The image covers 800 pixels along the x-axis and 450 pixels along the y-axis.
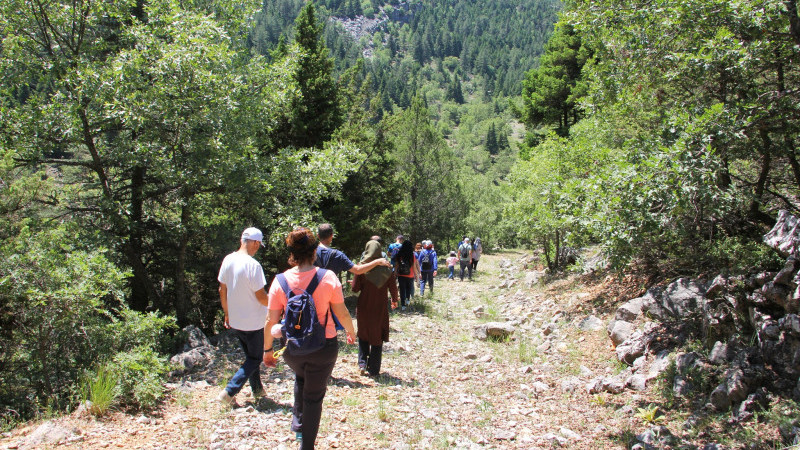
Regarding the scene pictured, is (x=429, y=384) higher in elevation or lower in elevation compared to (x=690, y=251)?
lower

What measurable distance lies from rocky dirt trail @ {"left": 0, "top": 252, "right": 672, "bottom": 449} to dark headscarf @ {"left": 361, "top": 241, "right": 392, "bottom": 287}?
142cm

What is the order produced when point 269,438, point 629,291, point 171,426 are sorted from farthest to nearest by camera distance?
point 629,291
point 171,426
point 269,438

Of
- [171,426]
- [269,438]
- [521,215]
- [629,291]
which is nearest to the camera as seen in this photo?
[269,438]

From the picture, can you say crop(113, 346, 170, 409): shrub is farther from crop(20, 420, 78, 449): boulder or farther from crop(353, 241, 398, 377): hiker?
crop(353, 241, 398, 377): hiker

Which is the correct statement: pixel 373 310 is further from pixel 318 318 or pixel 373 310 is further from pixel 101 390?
pixel 101 390

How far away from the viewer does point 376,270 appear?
254 inches

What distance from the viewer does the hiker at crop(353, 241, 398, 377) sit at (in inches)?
250

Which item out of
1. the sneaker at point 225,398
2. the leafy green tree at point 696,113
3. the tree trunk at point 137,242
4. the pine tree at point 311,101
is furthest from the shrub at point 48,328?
the pine tree at point 311,101

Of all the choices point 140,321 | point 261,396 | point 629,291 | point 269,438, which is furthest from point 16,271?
point 629,291

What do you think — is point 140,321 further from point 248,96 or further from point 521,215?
point 521,215

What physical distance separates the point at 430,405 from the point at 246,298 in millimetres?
2644

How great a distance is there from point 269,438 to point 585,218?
486 centimetres

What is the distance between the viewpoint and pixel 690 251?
682cm

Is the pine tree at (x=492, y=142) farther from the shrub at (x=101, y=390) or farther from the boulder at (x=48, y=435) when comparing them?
the boulder at (x=48, y=435)
